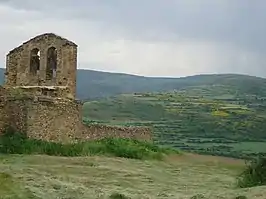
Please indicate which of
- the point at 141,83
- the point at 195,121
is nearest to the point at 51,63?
the point at 195,121

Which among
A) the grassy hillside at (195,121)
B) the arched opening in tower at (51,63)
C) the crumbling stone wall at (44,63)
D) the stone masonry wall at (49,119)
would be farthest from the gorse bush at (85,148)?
the grassy hillside at (195,121)

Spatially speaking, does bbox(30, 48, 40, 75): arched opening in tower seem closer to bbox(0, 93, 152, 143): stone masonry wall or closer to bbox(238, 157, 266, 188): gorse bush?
bbox(0, 93, 152, 143): stone masonry wall

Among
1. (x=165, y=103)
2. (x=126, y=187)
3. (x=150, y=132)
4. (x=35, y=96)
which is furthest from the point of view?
(x=165, y=103)

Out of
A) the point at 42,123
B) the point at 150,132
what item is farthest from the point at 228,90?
the point at 42,123

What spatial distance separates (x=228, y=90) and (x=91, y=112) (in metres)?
64.4

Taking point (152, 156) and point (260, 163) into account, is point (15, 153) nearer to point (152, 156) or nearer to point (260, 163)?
point (152, 156)

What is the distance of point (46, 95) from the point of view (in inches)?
1182

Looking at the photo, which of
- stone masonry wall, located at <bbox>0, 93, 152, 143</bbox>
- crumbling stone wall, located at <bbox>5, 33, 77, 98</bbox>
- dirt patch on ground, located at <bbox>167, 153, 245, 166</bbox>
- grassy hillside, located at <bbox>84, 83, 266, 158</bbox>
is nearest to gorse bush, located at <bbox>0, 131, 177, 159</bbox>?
stone masonry wall, located at <bbox>0, 93, 152, 143</bbox>

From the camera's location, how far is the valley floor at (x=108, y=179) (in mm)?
17703

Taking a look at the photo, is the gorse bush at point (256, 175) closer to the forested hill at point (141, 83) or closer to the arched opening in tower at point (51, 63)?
the arched opening in tower at point (51, 63)

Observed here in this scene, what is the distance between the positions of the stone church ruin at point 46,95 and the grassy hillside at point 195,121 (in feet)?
47.8

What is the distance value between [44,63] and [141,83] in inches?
6288

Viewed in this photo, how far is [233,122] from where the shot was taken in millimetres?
68938

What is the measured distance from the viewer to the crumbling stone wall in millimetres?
31609
